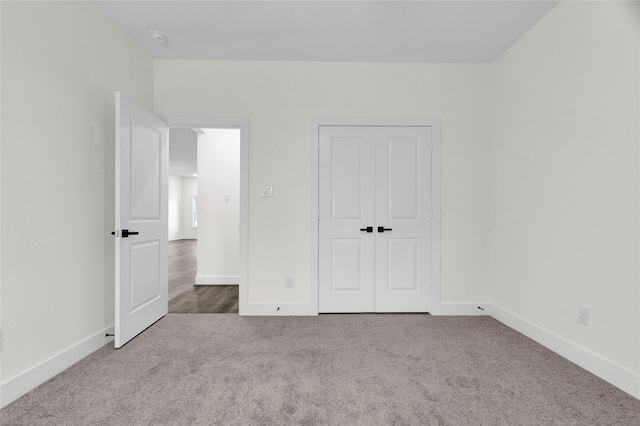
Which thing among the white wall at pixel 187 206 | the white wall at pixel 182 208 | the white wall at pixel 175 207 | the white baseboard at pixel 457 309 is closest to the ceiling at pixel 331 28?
the white baseboard at pixel 457 309

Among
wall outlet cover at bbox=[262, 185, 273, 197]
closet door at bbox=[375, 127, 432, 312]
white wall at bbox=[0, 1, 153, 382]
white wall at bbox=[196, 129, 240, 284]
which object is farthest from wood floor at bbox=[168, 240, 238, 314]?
closet door at bbox=[375, 127, 432, 312]

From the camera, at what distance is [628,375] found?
5.64ft

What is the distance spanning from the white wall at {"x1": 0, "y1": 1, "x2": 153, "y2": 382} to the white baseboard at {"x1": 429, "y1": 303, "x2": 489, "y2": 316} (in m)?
3.10

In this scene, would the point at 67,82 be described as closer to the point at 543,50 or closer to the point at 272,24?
the point at 272,24

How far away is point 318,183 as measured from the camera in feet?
10.0

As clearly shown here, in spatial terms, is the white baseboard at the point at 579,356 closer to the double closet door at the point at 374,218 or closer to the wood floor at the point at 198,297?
the double closet door at the point at 374,218

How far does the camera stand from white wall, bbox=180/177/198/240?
531 inches

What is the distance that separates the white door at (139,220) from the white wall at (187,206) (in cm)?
1133

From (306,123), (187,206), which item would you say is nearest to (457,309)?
(306,123)

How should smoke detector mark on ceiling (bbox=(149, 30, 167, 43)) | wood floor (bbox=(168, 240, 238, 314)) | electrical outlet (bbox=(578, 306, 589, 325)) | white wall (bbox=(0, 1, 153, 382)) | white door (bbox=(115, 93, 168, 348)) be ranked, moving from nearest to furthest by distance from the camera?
white wall (bbox=(0, 1, 153, 382))
electrical outlet (bbox=(578, 306, 589, 325))
white door (bbox=(115, 93, 168, 348))
smoke detector mark on ceiling (bbox=(149, 30, 167, 43))
wood floor (bbox=(168, 240, 238, 314))

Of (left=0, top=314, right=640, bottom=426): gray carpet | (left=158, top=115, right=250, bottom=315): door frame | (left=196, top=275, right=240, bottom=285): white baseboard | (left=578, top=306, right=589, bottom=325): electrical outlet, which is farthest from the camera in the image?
(left=196, top=275, right=240, bottom=285): white baseboard

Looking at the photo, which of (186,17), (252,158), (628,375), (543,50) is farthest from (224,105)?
(628,375)

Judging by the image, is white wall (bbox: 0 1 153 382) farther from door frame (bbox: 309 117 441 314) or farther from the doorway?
the doorway

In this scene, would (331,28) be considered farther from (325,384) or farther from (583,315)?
(583,315)
